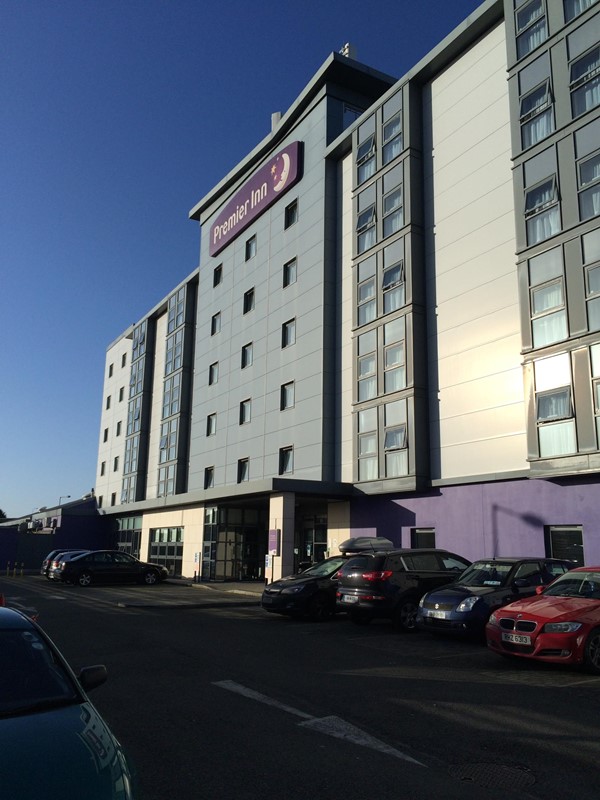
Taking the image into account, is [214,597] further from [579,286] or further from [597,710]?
[597,710]

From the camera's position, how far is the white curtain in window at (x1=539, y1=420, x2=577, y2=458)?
57.4 ft

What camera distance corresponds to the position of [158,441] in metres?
47.4

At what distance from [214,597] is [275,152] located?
23587 millimetres

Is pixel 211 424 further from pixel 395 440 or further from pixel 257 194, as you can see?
pixel 395 440

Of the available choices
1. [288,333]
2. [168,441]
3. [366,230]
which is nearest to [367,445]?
[288,333]

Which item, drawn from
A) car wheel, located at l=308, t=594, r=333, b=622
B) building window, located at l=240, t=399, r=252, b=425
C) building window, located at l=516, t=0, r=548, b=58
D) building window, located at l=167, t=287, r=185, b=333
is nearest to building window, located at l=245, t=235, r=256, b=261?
building window, located at l=240, t=399, r=252, b=425

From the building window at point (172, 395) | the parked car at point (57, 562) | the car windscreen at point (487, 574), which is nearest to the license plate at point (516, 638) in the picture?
the car windscreen at point (487, 574)

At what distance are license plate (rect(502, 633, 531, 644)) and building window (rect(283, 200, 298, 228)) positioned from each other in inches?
1027

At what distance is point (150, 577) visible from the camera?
29344 mm

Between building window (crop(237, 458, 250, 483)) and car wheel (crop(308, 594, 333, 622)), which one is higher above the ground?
building window (crop(237, 458, 250, 483))

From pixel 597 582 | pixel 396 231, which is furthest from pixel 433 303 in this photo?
pixel 597 582

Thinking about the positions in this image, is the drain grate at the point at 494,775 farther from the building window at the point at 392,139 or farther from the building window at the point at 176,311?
the building window at the point at 176,311

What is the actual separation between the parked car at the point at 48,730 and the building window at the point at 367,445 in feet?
67.7

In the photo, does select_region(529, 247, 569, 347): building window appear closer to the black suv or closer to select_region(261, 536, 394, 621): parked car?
the black suv
